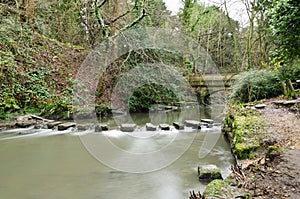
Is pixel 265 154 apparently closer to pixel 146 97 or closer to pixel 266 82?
pixel 266 82

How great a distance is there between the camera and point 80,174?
3.88m

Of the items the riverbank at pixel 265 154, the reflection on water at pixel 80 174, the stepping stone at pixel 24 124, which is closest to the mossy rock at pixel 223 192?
the riverbank at pixel 265 154

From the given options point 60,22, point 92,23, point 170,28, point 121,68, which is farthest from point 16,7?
point 170,28

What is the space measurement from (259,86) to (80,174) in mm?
6802

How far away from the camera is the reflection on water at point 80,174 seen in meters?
3.26

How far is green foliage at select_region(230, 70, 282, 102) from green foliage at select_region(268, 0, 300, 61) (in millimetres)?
3180

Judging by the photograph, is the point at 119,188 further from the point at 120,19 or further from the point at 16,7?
the point at 16,7

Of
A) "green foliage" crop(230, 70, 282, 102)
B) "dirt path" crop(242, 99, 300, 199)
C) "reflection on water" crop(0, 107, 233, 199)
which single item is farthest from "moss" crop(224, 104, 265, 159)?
"green foliage" crop(230, 70, 282, 102)

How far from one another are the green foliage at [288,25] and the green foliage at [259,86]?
3.18 meters

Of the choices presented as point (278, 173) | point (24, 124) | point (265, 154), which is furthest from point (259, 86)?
point (24, 124)

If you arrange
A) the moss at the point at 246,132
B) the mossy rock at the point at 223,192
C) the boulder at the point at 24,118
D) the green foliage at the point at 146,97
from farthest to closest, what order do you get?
1. the green foliage at the point at 146,97
2. the boulder at the point at 24,118
3. the moss at the point at 246,132
4. the mossy rock at the point at 223,192

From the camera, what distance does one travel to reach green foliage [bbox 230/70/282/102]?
8.47 metres

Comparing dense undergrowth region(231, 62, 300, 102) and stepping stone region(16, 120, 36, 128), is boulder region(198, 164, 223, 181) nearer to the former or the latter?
dense undergrowth region(231, 62, 300, 102)

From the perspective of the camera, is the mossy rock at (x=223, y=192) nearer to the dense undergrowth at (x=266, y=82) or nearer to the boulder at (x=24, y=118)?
the dense undergrowth at (x=266, y=82)
